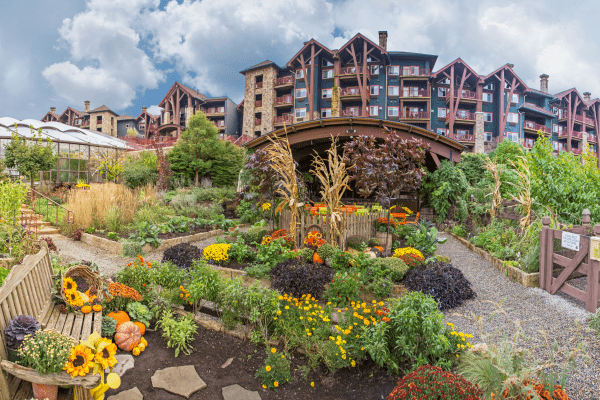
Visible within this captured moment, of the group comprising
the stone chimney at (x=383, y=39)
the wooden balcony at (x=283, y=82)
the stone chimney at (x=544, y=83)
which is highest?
the stone chimney at (x=383, y=39)

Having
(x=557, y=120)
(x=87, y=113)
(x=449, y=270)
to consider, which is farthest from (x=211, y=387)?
(x=87, y=113)

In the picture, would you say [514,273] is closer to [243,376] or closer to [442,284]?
[442,284]

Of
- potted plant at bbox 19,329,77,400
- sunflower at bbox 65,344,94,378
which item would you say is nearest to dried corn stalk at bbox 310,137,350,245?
sunflower at bbox 65,344,94,378

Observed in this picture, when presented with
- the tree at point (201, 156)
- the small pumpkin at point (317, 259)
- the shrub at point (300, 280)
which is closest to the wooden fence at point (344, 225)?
the small pumpkin at point (317, 259)

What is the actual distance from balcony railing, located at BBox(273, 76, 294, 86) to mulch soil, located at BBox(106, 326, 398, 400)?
3004cm

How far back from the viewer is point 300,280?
4.75 m

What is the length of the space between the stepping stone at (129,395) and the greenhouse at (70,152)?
702 inches

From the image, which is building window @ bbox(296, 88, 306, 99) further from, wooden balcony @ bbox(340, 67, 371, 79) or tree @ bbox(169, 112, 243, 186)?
tree @ bbox(169, 112, 243, 186)

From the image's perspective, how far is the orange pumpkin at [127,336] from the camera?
3191mm

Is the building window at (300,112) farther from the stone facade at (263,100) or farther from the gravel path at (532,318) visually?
the gravel path at (532,318)

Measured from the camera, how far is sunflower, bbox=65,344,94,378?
2244 millimetres

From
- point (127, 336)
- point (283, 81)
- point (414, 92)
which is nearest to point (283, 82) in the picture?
point (283, 81)

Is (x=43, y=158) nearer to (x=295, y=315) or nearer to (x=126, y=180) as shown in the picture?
(x=126, y=180)

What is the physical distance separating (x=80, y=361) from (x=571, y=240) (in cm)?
594
